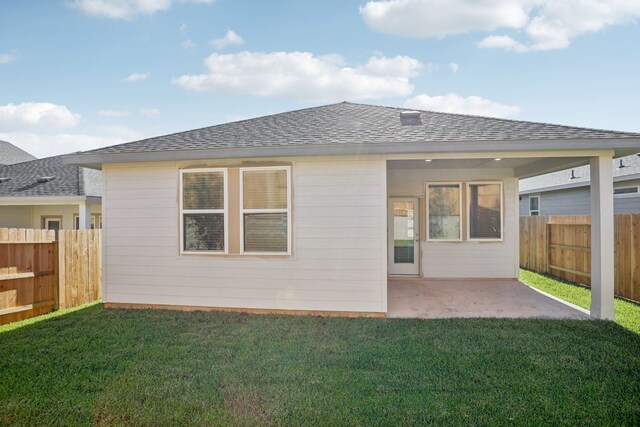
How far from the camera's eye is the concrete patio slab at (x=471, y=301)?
584cm

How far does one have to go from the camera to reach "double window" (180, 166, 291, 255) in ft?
19.7

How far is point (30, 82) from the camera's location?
11.5 m

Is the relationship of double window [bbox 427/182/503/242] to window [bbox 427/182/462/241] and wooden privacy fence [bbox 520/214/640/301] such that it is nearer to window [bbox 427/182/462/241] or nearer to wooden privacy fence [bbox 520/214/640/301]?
window [bbox 427/182/462/241]

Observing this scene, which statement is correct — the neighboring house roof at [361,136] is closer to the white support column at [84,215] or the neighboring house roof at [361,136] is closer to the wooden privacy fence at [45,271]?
the wooden privacy fence at [45,271]

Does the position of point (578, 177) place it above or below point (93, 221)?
above

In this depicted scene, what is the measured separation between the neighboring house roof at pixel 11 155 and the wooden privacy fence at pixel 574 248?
23.2m

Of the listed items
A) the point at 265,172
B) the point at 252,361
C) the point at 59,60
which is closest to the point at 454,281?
the point at 265,172

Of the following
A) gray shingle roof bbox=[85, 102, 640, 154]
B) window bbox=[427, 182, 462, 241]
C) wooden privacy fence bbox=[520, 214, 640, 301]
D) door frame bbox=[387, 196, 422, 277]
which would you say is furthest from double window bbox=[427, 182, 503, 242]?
gray shingle roof bbox=[85, 102, 640, 154]

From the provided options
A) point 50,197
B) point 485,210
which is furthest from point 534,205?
point 50,197

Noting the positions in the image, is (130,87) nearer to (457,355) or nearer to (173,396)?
(173,396)

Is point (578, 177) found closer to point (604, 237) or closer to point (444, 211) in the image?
point (444, 211)

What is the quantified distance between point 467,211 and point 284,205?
214 inches

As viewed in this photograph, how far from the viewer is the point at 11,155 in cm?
1820

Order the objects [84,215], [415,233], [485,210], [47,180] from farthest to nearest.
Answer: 1. [47,180]
2. [84,215]
3. [415,233]
4. [485,210]
